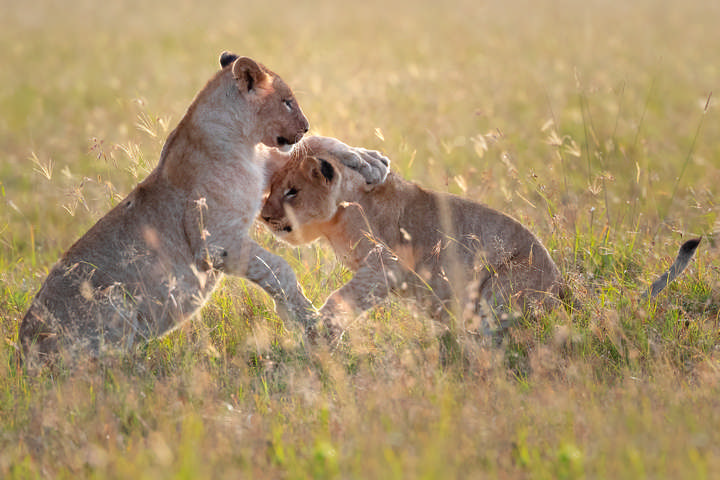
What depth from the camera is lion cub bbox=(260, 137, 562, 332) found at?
14.3 ft

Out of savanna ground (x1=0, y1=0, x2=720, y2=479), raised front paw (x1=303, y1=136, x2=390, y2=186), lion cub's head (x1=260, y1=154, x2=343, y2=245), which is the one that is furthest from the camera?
raised front paw (x1=303, y1=136, x2=390, y2=186)

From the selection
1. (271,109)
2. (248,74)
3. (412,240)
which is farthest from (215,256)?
(412,240)

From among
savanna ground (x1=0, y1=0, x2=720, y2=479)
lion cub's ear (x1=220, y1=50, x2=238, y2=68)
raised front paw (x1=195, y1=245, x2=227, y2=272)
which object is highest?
lion cub's ear (x1=220, y1=50, x2=238, y2=68)

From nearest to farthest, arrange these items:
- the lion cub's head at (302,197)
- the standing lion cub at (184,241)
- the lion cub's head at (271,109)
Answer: the standing lion cub at (184,241), the lion cub's head at (271,109), the lion cub's head at (302,197)

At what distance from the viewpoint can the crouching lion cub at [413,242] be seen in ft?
14.3

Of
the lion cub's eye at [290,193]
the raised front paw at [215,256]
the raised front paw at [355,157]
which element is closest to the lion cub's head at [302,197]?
the lion cub's eye at [290,193]

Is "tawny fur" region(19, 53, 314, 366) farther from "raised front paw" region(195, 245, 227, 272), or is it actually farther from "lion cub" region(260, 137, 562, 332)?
"lion cub" region(260, 137, 562, 332)

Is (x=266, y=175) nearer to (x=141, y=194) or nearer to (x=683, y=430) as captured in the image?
(x=141, y=194)

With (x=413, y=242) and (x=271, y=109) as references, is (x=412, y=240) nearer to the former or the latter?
(x=413, y=242)

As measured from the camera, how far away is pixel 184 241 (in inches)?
168

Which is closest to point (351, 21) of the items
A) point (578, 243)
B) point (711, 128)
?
point (711, 128)

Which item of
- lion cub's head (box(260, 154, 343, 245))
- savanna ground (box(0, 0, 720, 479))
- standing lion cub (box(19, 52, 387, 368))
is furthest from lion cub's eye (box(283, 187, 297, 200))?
savanna ground (box(0, 0, 720, 479))

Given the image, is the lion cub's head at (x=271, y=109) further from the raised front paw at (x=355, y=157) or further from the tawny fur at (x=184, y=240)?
the raised front paw at (x=355, y=157)

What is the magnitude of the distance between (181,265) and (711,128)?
813 cm
